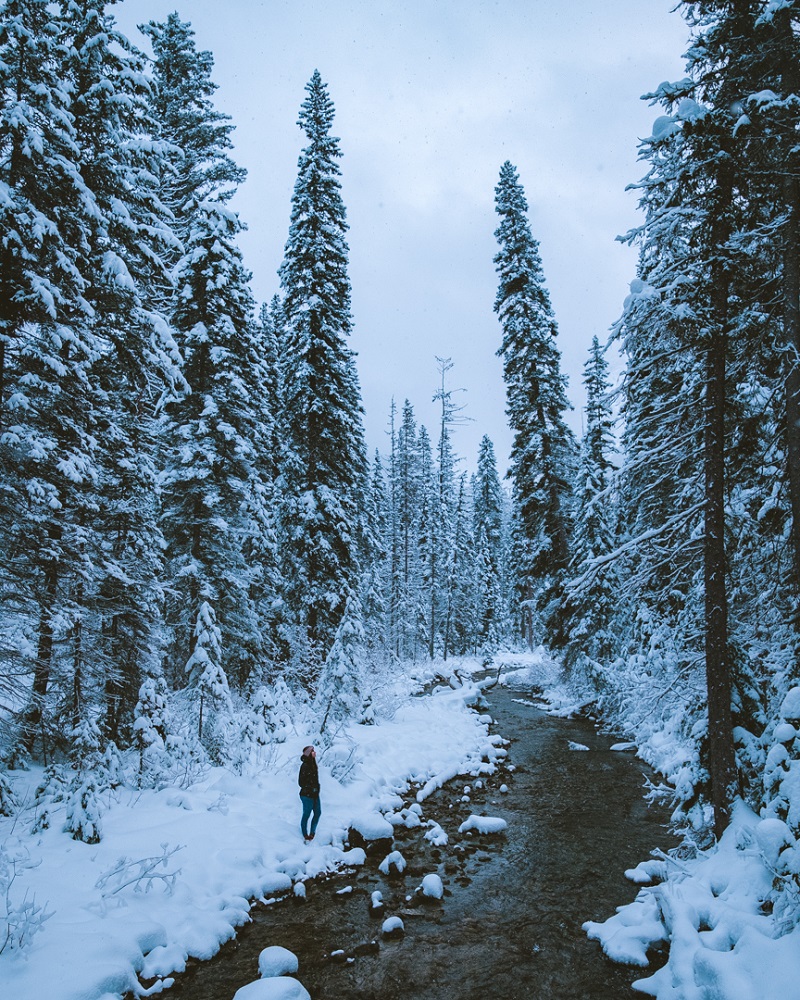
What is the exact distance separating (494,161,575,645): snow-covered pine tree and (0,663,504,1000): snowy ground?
1192cm

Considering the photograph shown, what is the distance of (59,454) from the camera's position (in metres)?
9.82

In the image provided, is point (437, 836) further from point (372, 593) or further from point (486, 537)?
point (486, 537)

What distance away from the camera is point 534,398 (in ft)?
72.1

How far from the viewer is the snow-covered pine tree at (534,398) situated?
2188cm

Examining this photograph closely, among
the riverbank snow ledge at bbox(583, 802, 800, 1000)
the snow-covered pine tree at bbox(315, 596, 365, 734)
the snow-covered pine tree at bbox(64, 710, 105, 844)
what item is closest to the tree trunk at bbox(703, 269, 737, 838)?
the riverbank snow ledge at bbox(583, 802, 800, 1000)

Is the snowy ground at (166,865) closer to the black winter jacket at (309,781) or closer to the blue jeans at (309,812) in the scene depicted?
the blue jeans at (309,812)

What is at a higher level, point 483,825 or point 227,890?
point 227,890

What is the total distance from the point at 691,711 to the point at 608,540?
1229cm

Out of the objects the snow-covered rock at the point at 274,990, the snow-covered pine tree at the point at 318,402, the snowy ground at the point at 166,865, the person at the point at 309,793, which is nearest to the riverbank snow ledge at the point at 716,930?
the snow-covered rock at the point at 274,990

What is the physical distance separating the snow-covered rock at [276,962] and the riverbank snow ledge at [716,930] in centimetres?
393

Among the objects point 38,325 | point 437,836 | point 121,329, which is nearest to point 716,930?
point 437,836

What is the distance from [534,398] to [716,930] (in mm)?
18606

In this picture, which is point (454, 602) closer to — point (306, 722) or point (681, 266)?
point (306, 722)

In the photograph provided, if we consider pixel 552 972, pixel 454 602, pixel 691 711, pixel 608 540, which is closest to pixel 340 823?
pixel 552 972
